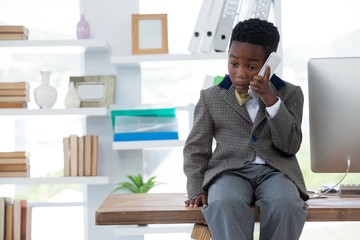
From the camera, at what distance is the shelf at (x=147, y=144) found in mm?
3822

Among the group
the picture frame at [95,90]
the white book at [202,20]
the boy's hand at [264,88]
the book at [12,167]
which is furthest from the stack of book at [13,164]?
the boy's hand at [264,88]

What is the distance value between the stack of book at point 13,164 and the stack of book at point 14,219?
138mm

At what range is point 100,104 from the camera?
401cm

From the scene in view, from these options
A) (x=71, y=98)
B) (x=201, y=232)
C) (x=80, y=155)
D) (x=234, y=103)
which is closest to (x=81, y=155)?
(x=80, y=155)

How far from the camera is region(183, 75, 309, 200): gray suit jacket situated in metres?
2.19

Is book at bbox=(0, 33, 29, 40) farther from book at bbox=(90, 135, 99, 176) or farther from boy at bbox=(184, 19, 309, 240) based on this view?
boy at bbox=(184, 19, 309, 240)

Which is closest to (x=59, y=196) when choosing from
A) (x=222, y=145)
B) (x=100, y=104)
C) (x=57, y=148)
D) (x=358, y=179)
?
(x=57, y=148)

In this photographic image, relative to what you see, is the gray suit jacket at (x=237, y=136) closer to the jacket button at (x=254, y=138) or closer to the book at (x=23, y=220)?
the jacket button at (x=254, y=138)

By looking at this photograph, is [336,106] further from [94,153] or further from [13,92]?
[13,92]

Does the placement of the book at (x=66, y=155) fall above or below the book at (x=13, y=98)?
below

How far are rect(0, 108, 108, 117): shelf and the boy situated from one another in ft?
5.23

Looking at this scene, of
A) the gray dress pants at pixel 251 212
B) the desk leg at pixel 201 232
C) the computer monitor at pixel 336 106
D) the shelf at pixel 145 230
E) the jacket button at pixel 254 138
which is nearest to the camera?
the gray dress pants at pixel 251 212

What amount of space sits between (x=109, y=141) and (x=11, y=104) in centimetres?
56

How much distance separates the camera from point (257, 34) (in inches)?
89.4
